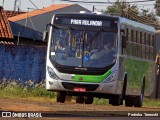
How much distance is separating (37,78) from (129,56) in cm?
828

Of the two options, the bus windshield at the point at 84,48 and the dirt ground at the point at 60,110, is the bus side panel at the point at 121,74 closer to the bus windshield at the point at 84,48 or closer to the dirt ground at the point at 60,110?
the bus windshield at the point at 84,48

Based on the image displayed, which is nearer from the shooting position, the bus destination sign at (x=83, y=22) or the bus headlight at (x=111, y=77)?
the bus headlight at (x=111, y=77)

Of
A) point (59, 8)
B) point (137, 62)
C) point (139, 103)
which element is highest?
point (59, 8)

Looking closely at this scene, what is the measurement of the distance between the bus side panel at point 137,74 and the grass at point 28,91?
6.23 feet

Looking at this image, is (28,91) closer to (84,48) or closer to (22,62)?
(22,62)

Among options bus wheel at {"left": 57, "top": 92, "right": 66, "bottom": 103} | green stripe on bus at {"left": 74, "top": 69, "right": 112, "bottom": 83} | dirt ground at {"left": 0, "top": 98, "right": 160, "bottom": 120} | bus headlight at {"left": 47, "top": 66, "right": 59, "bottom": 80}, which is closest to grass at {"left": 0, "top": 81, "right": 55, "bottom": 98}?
bus wheel at {"left": 57, "top": 92, "right": 66, "bottom": 103}

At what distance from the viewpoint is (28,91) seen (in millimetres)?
28000

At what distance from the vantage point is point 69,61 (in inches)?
851

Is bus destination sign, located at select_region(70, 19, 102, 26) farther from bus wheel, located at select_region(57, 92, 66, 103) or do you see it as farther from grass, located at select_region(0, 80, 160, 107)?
grass, located at select_region(0, 80, 160, 107)

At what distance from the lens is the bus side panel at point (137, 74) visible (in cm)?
2419

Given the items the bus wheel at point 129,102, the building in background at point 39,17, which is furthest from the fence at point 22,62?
the building in background at point 39,17

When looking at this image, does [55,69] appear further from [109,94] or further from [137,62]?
[137,62]

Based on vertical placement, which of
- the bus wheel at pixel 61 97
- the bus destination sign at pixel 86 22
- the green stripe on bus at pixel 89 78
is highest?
the bus destination sign at pixel 86 22

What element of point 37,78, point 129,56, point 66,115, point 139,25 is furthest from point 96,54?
point 37,78
